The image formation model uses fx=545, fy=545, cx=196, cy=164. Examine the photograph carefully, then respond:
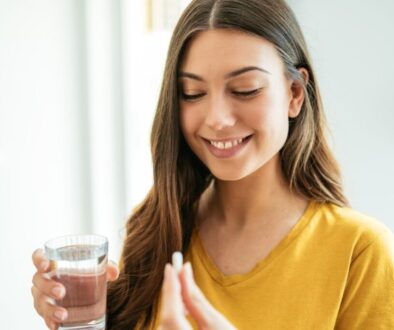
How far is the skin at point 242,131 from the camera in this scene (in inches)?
42.5

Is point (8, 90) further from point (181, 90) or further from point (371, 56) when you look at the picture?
point (371, 56)

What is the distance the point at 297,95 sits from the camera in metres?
1.22

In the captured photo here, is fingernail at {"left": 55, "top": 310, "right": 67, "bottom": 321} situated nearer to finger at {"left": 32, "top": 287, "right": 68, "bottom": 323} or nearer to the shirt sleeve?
finger at {"left": 32, "top": 287, "right": 68, "bottom": 323}

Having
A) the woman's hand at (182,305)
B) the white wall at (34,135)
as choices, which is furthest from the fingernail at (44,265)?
the white wall at (34,135)

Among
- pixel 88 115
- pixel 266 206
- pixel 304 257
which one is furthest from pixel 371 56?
pixel 88 115

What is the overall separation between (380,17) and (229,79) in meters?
0.79

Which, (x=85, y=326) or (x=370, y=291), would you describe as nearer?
(x=85, y=326)

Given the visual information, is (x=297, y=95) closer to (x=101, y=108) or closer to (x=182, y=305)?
(x=182, y=305)

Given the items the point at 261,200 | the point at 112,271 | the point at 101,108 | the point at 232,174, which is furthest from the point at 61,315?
the point at 101,108

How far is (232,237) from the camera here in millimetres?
1277

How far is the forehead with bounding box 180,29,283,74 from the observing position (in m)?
1.08

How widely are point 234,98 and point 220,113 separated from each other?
5 centimetres

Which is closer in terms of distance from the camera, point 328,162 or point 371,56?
point 328,162

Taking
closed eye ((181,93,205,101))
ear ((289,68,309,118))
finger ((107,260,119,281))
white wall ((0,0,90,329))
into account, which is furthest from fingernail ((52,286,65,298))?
white wall ((0,0,90,329))
